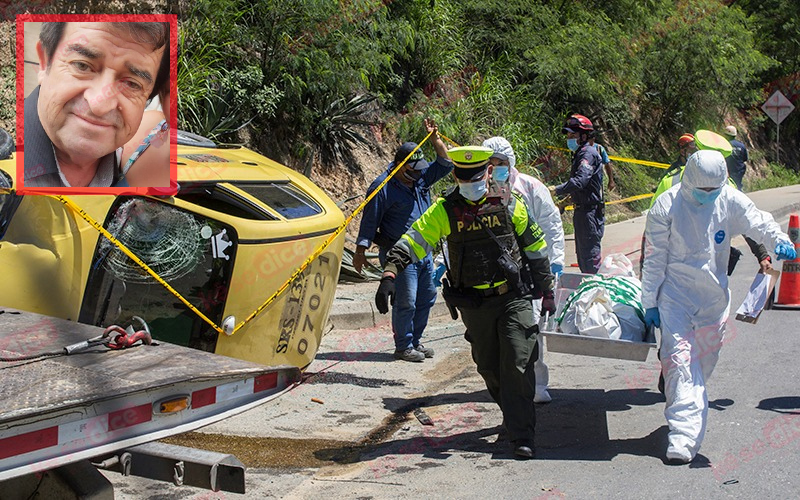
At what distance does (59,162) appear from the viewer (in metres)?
5.24

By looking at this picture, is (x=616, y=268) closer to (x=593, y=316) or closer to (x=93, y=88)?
(x=593, y=316)

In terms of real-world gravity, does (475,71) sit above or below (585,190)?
above

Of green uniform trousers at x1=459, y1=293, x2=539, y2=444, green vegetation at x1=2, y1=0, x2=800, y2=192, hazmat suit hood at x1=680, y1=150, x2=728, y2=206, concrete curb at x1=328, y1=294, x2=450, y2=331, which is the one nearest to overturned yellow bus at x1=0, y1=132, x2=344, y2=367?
green uniform trousers at x1=459, y1=293, x2=539, y2=444

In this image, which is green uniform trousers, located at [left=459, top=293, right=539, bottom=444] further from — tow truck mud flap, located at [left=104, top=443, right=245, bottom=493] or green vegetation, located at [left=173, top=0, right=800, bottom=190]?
green vegetation, located at [left=173, top=0, right=800, bottom=190]

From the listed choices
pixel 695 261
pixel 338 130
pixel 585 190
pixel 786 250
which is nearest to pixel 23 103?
pixel 695 261

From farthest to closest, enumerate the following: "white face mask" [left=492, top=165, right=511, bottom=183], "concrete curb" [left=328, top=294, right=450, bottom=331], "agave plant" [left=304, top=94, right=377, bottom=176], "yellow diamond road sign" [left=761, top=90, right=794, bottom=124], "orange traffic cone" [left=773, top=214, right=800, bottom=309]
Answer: "yellow diamond road sign" [left=761, top=90, right=794, bottom=124] < "agave plant" [left=304, top=94, right=377, bottom=176] < "concrete curb" [left=328, top=294, right=450, bottom=331] < "orange traffic cone" [left=773, top=214, right=800, bottom=309] < "white face mask" [left=492, top=165, right=511, bottom=183]

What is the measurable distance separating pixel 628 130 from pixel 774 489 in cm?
1858

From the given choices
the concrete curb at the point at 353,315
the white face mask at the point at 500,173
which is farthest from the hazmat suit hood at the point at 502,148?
the concrete curb at the point at 353,315

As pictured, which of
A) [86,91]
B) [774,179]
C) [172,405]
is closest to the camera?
[172,405]

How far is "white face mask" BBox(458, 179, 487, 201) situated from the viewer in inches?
230

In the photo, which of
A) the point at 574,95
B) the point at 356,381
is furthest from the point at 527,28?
the point at 356,381

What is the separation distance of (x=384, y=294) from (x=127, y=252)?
147 centimetres

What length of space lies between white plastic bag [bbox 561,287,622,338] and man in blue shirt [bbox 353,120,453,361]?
2.05 m

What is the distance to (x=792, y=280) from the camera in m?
7.62
